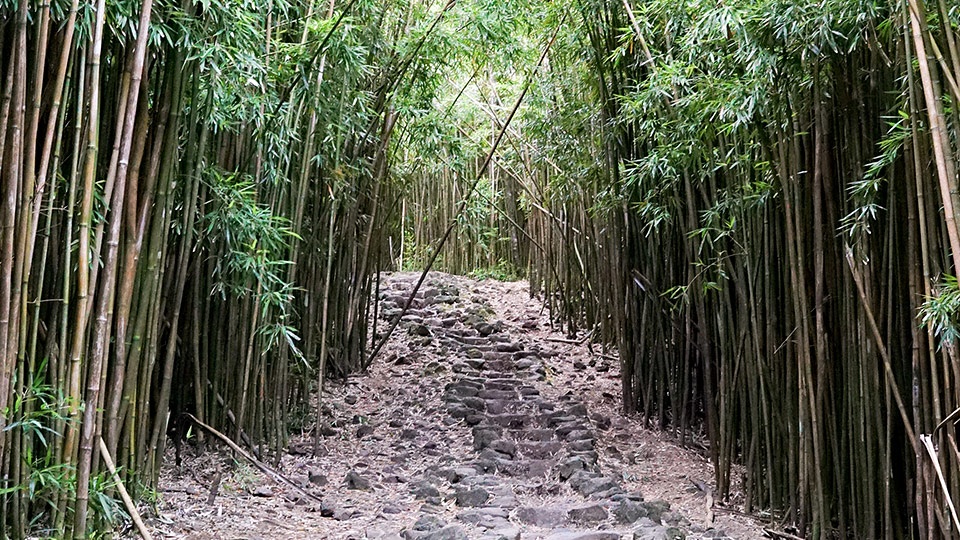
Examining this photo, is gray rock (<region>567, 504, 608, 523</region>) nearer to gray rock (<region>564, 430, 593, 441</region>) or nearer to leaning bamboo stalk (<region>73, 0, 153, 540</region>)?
A: gray rock (<region>564, 430, 593, 441</region>)

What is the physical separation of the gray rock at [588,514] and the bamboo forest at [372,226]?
144mm

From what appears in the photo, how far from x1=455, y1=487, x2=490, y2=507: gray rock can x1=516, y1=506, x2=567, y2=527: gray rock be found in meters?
0.24

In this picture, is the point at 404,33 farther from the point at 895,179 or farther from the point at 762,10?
the point at 895,179

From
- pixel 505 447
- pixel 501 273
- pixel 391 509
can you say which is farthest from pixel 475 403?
pixel 501 273

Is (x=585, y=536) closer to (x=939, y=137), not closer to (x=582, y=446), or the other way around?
(x=582, y=446)

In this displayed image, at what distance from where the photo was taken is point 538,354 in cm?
636

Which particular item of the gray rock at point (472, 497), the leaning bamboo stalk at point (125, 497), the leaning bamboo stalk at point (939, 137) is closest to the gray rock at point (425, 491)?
the gray rock at point (472, 497)

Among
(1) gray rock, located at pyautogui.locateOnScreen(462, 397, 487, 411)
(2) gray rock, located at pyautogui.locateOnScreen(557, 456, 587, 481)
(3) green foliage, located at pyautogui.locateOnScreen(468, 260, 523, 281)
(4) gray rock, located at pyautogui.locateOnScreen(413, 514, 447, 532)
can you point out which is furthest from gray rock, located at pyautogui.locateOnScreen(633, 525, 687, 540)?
(3) green foliage, located at pyautogui.locateOnScreen(468, 260, 523, 281)

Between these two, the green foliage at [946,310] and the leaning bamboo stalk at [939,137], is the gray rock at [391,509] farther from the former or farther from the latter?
the leaning bamboo stalk at [939,137]

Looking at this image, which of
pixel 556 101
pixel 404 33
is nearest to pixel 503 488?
pixel 404 33

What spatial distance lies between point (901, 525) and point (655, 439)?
2190mm

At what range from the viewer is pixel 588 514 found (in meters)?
3.37

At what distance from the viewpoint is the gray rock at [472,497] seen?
365 cm

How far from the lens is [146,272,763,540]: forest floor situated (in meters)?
3.25
